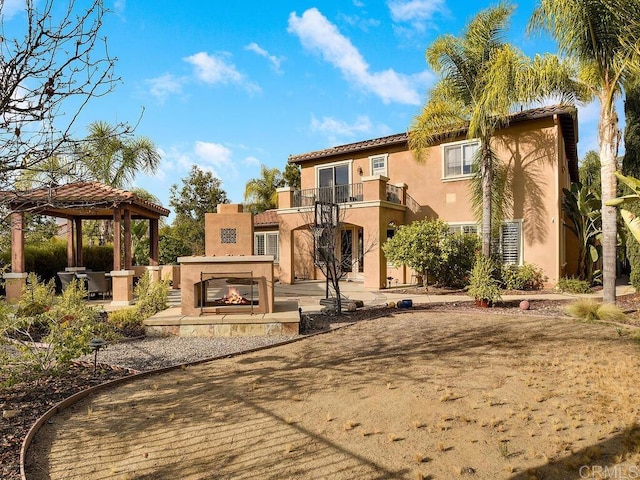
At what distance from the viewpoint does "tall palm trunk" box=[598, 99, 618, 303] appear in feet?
36.1

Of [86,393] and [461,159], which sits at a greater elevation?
[461,159]

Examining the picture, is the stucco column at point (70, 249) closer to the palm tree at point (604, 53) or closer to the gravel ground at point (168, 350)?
the gravel ground at point (168, 350)

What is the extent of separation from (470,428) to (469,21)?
594 inches

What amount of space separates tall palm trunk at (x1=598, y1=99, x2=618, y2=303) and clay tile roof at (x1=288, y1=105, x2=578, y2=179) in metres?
4.30

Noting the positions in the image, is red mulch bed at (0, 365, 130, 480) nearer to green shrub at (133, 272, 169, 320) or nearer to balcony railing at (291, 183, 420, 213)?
green shrub at (133, 272, 169, 320)

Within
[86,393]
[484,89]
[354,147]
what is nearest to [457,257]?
[484,89]

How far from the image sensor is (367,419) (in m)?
4.35

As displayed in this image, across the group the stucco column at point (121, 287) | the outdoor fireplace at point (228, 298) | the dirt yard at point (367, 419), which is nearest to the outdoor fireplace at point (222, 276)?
the outdoor fireplace at point (228, 298)

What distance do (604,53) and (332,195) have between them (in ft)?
39.1

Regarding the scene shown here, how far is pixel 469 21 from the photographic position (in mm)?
14953

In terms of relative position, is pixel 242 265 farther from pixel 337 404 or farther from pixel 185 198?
pixel 185 198

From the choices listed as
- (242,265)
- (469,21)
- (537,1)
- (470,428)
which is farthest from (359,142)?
(470,428)

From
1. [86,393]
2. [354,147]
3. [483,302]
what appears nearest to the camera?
[86,393]

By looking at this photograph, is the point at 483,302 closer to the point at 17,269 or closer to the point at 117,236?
the point at 117,236
